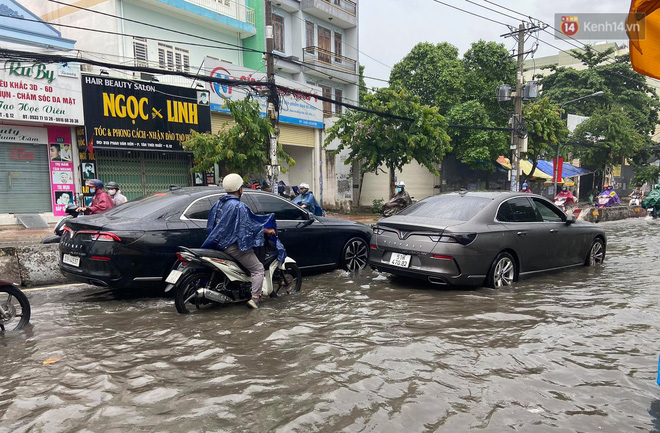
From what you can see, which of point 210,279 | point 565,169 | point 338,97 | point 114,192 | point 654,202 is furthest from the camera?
point 565,169

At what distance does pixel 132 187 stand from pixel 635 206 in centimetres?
2347

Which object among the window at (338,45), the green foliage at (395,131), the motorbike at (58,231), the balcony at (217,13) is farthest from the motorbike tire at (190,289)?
the window at (338,45)

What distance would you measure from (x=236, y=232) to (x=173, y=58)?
51.8 feet

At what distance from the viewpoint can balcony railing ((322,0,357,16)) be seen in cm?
2599

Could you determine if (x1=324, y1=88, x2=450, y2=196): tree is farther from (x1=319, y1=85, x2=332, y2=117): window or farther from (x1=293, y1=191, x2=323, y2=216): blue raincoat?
(x1=293, y1=191, x2=323, y2=216): blue raincoat

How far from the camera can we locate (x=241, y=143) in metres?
13.5

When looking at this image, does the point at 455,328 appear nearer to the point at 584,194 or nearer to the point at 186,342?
the point at 186,342


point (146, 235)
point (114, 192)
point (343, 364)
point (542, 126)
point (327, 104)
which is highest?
point (327, 104)

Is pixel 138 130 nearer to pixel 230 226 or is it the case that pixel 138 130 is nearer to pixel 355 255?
pixel 355 255

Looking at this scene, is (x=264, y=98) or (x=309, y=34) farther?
(x=309, y=34)

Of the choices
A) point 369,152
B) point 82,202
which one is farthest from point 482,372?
point 369,152

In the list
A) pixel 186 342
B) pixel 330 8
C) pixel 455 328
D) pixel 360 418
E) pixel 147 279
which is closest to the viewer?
pixel 360 418

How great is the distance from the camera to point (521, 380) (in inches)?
136

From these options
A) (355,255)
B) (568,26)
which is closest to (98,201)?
(355,255)
